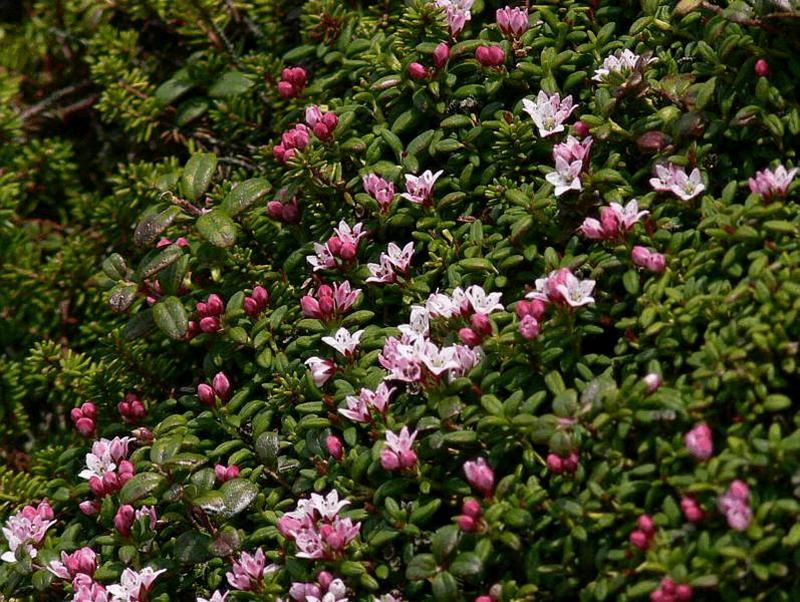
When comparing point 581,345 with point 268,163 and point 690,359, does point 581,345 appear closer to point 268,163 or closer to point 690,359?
point 690,359

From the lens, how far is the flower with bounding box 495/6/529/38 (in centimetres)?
342

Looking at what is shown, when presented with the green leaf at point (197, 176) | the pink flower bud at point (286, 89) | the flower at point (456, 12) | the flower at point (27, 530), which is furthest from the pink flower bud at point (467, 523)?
the pink flower bud at point (286, 89)

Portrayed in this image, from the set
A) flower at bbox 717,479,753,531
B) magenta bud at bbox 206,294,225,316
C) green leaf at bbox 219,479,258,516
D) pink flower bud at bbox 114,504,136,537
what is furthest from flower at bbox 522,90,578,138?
pink flower bud at bbox 114,504,136,537

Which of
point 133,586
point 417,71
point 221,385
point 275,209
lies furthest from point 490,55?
point 133,586

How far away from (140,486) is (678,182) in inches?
72.7

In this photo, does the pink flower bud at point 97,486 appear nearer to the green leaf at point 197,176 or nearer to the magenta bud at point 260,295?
the magenta bud at point 260,295

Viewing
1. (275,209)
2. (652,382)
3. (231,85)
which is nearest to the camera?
(652,382)

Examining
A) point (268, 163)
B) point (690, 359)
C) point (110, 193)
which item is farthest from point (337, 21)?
point (690, 359)

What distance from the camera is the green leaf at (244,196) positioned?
11.5 ft

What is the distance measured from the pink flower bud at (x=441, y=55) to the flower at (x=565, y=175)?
26.0 inches

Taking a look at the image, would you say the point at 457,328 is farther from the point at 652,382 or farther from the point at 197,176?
the point at 197,176

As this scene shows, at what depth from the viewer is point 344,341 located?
3.09 metres

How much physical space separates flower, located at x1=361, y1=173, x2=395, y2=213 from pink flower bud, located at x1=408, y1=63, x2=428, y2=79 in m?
0.41

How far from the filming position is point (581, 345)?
2.97m
